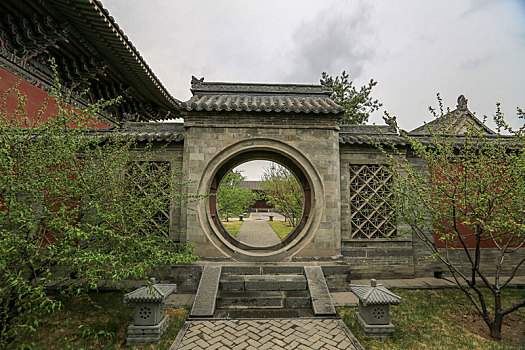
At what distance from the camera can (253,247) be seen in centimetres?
644

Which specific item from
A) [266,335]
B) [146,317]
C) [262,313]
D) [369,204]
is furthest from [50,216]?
[369,204]

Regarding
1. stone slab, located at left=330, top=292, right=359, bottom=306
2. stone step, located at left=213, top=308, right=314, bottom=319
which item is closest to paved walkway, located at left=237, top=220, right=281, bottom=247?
stone slab, located at left=330, top=292, right=359, bottom=306

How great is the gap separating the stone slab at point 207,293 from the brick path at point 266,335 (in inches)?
8.4

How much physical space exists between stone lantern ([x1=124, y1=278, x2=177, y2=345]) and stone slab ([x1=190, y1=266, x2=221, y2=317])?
706 mm

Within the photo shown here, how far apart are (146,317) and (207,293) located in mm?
1245

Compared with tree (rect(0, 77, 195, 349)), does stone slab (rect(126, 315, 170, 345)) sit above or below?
below

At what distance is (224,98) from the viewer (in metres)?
7.32

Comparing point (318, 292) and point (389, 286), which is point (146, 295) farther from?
point (389, 286)

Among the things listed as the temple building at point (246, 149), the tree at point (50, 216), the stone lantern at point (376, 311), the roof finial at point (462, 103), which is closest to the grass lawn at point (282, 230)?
the temple building at point (246, 149)

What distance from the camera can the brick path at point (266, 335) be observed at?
148 inches

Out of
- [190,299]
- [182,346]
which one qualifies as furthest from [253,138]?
[182,346]

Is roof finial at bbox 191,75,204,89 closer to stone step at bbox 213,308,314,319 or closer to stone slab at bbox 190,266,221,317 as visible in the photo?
stone slab at bbox 190,266,221,317

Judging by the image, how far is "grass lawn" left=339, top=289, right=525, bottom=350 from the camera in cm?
389

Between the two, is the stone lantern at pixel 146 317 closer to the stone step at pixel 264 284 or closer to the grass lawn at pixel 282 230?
the stone step at pixel 264 284
